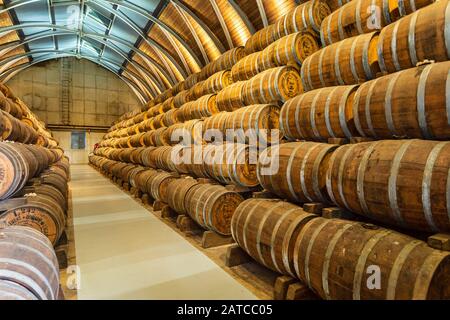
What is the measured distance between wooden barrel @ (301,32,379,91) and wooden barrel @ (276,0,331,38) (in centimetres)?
174

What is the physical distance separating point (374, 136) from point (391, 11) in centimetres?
183

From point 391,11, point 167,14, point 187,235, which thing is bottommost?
point 187,235

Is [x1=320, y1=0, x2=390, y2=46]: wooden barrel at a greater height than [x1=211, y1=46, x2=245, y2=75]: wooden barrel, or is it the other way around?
[x1=211, y1=46, x2=245, y2=75]: wooden barrel

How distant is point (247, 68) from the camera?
242 inches

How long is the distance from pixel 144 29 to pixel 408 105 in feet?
50.6

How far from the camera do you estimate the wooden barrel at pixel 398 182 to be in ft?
6.81

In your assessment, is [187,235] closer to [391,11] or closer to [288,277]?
[288,277]

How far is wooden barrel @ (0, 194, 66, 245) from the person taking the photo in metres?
3.56

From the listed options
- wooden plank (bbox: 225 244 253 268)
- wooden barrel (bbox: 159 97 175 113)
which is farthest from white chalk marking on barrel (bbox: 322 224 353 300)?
wooden barrel (bbox: 159 97 175 113)

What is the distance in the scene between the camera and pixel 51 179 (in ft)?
19.9

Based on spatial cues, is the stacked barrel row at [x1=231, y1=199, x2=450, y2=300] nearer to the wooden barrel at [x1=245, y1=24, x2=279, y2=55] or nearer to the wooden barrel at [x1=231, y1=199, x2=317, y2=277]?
the wooden barrel at [x1=231, y1=199, x2=317, y2=277]
